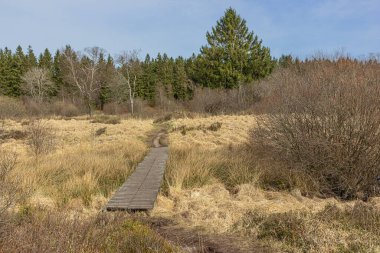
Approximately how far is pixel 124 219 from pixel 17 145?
568 inches

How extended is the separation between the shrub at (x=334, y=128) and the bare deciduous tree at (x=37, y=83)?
55598mm

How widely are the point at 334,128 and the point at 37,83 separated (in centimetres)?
6073

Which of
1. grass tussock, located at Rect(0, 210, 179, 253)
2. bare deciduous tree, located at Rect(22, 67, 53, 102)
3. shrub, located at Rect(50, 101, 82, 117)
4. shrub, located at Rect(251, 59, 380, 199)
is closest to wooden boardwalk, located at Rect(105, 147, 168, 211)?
grass tussock, located at Rect(0, 210, 179, 253)

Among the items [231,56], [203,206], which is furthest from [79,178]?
[231,56]

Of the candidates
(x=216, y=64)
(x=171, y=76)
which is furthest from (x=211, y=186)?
(x=171, y=76)

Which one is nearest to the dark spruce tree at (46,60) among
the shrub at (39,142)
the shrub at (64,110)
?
the shrub at (64,110)

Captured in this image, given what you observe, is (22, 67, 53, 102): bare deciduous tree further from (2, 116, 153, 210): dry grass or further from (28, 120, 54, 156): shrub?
(2, 116, 153, 210): dry grass

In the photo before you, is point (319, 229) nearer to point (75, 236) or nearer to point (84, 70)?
point (75, 236)

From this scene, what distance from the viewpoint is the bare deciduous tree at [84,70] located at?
57763 millimetres

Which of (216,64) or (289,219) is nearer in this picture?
(289,219)

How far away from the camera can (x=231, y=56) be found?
4028 cm

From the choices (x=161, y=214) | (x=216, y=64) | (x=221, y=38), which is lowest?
(x=161, y=214)

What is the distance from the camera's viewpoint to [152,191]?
26.8 ft

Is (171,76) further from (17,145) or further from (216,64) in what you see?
(17,145)
